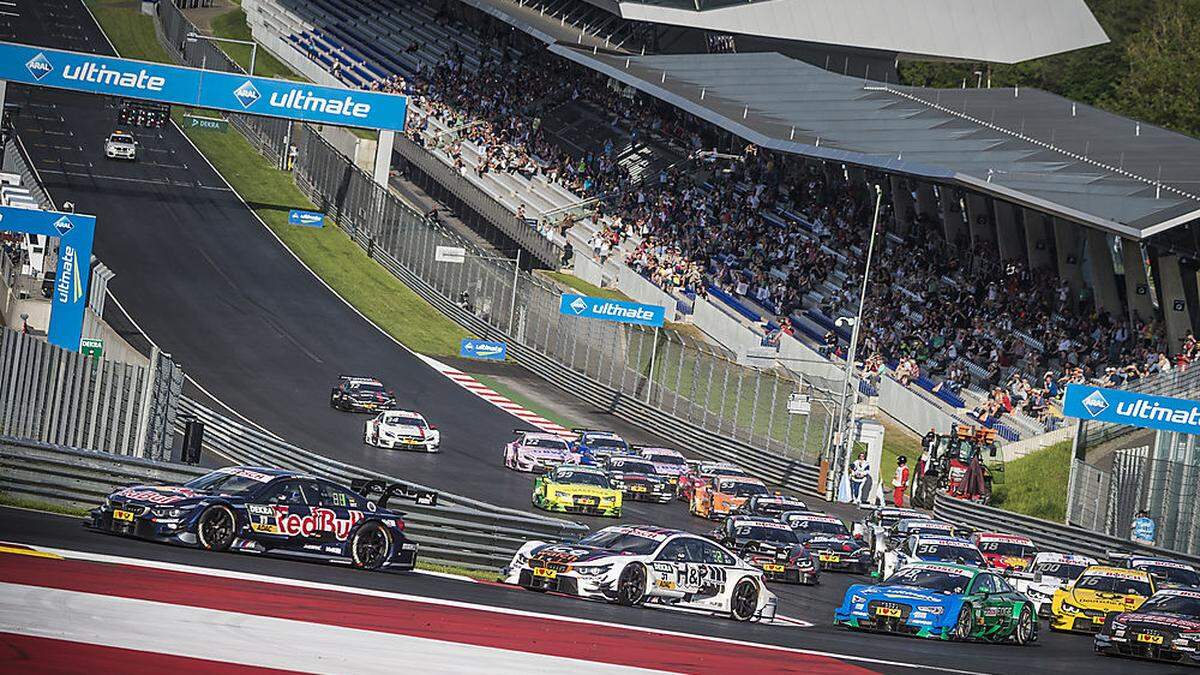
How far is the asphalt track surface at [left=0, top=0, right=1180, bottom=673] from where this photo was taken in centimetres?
2142

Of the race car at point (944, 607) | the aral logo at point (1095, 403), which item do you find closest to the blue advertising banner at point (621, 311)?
the aral logo at point (1095, 403)

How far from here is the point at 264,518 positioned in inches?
822

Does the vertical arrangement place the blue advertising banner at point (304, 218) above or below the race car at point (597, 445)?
above

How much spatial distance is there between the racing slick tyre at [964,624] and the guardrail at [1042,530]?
46.8 ft

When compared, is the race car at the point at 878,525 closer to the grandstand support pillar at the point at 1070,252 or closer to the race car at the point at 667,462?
the race car at the point at 667,462

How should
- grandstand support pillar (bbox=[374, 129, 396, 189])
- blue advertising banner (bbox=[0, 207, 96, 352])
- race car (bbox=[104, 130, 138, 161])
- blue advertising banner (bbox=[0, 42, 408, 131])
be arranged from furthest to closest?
race car (bbox=[104, 130, 138, 161]) → grandstand support pillar (bbox=[374, 129, 396, 189]) → blue advertising banner (bbox=[0, 42, 408, 131]) → blue advertising banner (bbox=[0, 207, 96, 352])

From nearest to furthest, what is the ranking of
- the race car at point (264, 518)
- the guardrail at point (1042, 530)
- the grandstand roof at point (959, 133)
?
the race car at point (264, 518), the guardrail at point (1042, 530), the grandstand roof at point (959, 133)

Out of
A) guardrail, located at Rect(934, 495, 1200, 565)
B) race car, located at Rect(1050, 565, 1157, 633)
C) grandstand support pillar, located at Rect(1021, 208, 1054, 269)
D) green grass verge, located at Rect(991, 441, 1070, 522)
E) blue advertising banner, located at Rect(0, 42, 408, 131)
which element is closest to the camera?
race car, located at Rect(1050, 565, 1157, 633)

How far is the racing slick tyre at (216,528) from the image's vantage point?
20344mm

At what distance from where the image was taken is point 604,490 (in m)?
36.9

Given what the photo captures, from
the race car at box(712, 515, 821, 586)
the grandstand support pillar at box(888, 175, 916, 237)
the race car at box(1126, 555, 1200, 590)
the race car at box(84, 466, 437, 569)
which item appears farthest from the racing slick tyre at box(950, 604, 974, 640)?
the grandstand support pillar at box(888, 175, 916, 237)

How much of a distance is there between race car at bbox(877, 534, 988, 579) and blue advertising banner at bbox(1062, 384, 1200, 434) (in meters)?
7.61

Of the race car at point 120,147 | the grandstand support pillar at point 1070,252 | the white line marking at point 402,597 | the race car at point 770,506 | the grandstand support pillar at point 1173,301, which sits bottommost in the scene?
the white line marking at point 402,597

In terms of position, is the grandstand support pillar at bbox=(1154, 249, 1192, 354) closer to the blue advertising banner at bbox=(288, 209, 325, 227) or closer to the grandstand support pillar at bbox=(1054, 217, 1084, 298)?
the grandstand support pillar at bbox=(1054, 217, 1084, 298)
